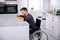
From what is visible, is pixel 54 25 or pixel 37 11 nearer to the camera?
pixel 54 25

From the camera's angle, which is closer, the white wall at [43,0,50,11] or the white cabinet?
the white cabinet

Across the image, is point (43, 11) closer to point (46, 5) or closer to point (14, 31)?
point (46, 5)

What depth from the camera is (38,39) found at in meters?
3.36

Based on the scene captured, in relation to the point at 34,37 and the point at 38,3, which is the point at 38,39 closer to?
the point at 34,37

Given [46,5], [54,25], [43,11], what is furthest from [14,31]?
[46,5]

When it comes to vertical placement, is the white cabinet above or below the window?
below

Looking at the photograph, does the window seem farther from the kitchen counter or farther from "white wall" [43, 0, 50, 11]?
the kitchen counter

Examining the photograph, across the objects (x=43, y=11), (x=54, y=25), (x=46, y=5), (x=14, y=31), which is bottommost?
(x=54, y=25)

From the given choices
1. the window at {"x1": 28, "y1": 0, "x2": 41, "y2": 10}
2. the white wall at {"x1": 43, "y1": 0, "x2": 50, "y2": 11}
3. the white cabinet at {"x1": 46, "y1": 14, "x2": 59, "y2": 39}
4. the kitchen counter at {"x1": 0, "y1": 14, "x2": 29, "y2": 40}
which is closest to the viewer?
the kitchen counter at {"x1": 0, "y1": 14, "x2": 29, "y2": 40}

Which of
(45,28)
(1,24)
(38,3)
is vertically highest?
(38,3)

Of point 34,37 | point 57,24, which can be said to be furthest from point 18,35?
point 57,24

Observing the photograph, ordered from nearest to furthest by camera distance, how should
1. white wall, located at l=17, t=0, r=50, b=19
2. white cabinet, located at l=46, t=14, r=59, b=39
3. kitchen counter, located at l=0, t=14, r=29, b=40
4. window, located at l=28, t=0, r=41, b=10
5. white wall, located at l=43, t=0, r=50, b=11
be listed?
kitchen counter, located at l=0, t=14, r=29, b=40 → white cabinet, located at l=46, t=14, r=59, b=39 → white wall, located at l=17, t=0, r=50, b=19 → window, located at l=28, t=0, r=41, b=10 → white wall, located at l=43, t=0, r=50, b=11

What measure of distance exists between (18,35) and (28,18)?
160cm

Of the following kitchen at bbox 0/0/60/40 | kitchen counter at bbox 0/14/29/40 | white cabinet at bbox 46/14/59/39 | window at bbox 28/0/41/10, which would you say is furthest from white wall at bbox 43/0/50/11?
kitchen counter at bbox 0/14/29/40
